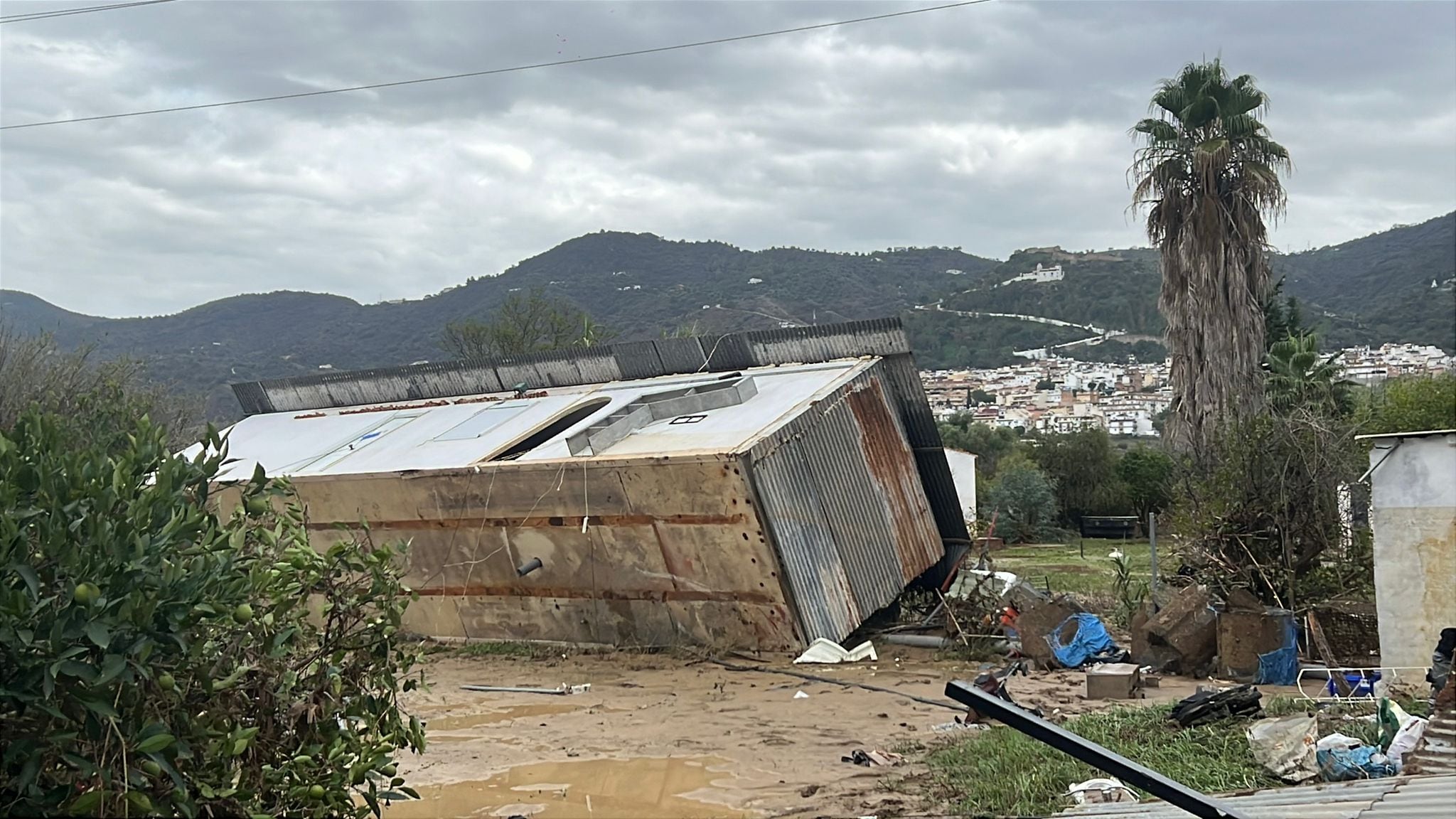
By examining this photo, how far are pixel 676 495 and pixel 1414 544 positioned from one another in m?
6.73

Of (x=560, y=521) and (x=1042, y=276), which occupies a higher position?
(x=1042, y=276)

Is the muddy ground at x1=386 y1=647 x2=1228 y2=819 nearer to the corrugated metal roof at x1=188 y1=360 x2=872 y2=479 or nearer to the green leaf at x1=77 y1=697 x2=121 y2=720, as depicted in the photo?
the corrugated metal roof at x1=188 y1=360 x2=872 y2=479

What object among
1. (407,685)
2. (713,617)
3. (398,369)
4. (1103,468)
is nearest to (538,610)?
(713,617)

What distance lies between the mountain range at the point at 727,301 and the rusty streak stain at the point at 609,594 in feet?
189

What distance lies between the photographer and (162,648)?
13.1ft

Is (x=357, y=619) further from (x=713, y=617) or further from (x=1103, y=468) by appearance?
(x=1103, y=468)

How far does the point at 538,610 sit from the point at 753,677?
348cm

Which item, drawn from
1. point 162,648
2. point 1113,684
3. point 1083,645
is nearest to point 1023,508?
point 1083,645

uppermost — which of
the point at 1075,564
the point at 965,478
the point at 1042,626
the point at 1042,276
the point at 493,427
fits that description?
the point at 1042,276

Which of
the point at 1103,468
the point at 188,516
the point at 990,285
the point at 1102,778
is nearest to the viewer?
the point at 188,516

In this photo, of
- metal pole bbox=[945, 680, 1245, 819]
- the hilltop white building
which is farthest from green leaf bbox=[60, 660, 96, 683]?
the hilltop white building

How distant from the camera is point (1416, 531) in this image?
9898mm

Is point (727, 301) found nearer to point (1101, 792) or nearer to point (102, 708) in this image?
point (1101, 792)

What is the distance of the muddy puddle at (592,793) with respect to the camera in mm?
7816
